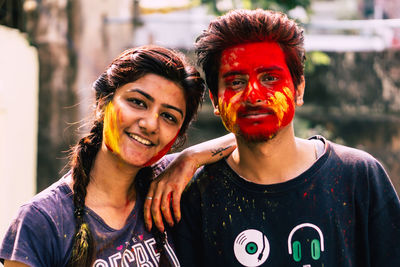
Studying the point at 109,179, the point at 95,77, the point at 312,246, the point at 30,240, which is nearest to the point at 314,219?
the point at 312,246

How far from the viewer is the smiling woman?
2.11m

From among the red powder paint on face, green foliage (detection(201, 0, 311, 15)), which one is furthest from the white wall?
the red powder paint on face

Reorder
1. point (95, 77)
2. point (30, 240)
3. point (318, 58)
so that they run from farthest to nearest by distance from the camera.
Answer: point (318, 58), point (95, 77), point (30, 240)

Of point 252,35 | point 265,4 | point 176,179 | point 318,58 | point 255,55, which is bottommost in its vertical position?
point 176,179

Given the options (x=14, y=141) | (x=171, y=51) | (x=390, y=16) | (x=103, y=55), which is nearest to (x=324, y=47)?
(x=103, y=55)

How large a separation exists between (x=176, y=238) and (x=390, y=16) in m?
13.4

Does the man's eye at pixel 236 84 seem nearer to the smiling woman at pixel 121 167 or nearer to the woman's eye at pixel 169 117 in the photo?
the smiling woman at pixel 121 167

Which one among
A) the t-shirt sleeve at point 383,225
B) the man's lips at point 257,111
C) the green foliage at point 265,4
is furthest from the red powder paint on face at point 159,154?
the green foliage at point 265,4

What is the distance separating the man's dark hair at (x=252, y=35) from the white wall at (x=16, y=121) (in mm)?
3827

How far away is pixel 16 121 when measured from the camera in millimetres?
5832

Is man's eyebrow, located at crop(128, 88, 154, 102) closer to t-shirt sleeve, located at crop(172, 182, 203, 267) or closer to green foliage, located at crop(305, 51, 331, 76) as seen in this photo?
t-shirt sleeve, located at crop(172, 182, 203, 267)

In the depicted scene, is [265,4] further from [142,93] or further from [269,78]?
[142,93]

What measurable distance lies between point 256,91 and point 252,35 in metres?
0.30

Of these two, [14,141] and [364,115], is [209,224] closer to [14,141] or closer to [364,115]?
[14,141]
